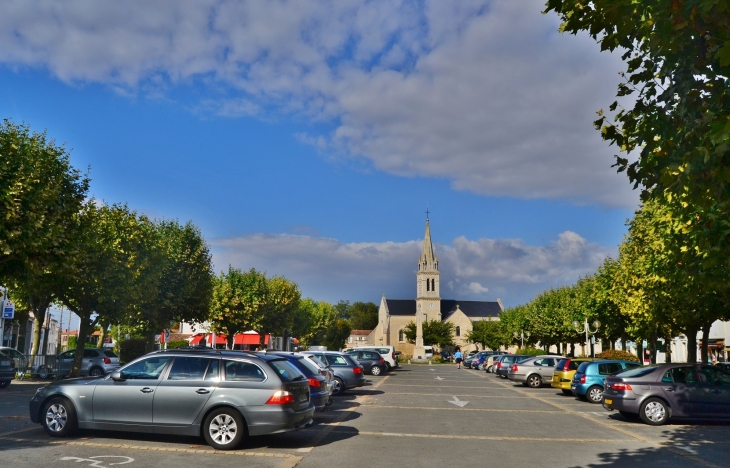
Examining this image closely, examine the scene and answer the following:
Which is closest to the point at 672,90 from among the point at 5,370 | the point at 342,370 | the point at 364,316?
the point at 342,370

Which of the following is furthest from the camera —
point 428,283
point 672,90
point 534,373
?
point 428,283

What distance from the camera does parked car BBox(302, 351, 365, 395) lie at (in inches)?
949

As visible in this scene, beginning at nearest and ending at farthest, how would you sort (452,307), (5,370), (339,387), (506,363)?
1. (5,370)
2. (339,387)
3. (506,363)
4. (452,307)

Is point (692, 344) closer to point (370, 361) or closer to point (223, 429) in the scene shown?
point (370, 361)

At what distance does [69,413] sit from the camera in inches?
451

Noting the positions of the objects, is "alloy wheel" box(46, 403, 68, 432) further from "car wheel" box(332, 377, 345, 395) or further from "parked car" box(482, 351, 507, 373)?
"parked car" box(482, 351, 507, 373)

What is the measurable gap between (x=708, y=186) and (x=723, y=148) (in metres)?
1.87

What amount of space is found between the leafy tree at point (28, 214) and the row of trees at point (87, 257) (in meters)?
0.03

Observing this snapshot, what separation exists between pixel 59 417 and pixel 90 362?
2128 cm

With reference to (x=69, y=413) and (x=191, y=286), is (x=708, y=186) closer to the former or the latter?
(x=69, y=413)

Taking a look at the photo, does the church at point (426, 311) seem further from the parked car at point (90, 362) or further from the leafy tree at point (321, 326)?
the parked car at point (90, 362)

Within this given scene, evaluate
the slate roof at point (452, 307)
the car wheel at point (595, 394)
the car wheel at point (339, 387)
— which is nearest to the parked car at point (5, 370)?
the car wheel at point (339, 387)

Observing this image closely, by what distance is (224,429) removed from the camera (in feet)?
35.9

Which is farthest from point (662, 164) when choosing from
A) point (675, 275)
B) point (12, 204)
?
point (12, 204)
